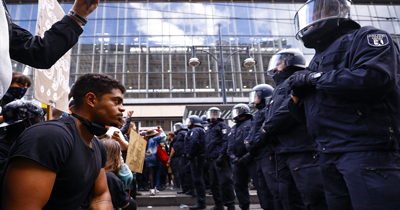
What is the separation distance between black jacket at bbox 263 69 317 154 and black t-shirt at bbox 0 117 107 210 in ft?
7.22

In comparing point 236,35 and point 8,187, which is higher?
point 236,35

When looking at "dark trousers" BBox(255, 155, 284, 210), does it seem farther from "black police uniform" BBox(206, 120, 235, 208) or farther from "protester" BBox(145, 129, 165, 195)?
"protester" BBox(145, 129, 165, 195)

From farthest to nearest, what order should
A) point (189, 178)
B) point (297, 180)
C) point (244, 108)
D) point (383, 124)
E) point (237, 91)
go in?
point (237, 91), point (189, 178), point (244, 108), point (297, 180), point (383, 124)

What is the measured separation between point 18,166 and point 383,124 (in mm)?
2154

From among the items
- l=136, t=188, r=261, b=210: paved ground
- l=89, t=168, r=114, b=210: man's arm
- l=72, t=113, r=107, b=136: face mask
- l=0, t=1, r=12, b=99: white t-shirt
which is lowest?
l=136, t=188, r=261, b=210: paved ground

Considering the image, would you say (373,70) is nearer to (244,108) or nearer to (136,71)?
(244,108)

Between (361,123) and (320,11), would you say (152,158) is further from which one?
(361,123)

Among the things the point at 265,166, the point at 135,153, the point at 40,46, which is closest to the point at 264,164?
the point at 265,166

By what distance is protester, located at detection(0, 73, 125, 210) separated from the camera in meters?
1.34

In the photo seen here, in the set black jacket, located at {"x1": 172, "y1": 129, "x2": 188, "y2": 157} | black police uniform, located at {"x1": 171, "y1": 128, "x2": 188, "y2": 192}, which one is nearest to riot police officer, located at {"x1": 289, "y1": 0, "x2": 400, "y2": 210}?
black police uniform, located at {"x1": 171, "y1": 128, "x2": 188, "y2": 192}

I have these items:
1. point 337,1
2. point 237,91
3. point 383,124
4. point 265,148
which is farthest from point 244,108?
point 237,91

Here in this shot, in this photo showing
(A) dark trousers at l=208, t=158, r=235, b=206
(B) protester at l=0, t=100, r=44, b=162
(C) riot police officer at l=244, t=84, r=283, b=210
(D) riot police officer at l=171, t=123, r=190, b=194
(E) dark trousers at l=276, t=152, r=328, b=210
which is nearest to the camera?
(B) protester at l=0, t=100, r=44, b=162

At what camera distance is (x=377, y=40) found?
1.93 m

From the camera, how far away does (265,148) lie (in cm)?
427
